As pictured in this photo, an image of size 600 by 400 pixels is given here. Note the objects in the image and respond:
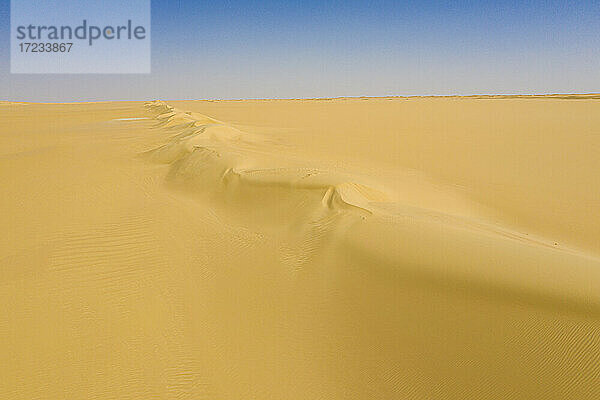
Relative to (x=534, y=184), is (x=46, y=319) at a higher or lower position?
lower

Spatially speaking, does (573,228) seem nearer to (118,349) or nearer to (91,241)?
(118,349)

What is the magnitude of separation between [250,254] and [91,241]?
1.51 meters

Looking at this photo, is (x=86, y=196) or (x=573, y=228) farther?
(x=86, y=196)

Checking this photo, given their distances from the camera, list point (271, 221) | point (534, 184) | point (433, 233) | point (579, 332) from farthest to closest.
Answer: point (534, 184)
point (271, 221)
point (433, 233)
point (579, 332)

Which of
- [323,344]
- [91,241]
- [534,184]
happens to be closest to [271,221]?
[91,241]

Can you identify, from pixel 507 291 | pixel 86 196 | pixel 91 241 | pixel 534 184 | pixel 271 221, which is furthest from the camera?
pixel 534 184

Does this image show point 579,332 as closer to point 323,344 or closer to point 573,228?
point 323,344

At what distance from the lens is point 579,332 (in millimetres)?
2137

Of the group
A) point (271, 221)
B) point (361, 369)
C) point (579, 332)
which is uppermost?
point (271, 221)

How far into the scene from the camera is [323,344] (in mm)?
2520

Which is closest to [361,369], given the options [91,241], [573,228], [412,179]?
[91,241]

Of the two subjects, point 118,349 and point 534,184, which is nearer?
point 118,349

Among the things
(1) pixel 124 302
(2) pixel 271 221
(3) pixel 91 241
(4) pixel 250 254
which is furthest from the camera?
(2) pixel 271 221

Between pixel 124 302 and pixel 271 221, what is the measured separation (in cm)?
170
